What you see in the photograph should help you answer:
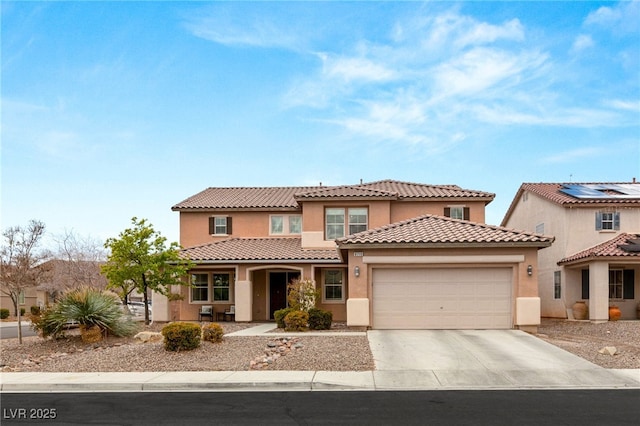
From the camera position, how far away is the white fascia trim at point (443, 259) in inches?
Answer: 797

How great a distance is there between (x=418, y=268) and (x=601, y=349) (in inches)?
258

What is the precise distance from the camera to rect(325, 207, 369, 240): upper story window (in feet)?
91.3

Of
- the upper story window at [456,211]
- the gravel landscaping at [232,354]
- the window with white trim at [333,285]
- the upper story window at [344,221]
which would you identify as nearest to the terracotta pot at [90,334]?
the gravel landscaping at [232,354]

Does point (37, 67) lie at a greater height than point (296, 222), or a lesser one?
greater

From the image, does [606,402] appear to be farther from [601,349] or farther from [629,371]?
[601,349]

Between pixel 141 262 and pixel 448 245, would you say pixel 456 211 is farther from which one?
pixel 141 262

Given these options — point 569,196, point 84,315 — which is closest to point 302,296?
point 84,315

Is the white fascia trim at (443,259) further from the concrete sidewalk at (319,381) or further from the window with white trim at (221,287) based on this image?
the window with white trim at (221,287)

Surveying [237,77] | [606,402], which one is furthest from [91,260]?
[606,402]

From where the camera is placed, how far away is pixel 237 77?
811 inches

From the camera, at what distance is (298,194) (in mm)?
27766

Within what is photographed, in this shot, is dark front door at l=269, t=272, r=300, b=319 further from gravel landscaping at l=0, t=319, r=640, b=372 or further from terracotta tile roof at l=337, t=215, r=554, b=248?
gravel landscaping at l=0, t=319, r=640, b=372

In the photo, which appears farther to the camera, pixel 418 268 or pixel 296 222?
→ pixel 296 222

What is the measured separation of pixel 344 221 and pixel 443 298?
327 inches
